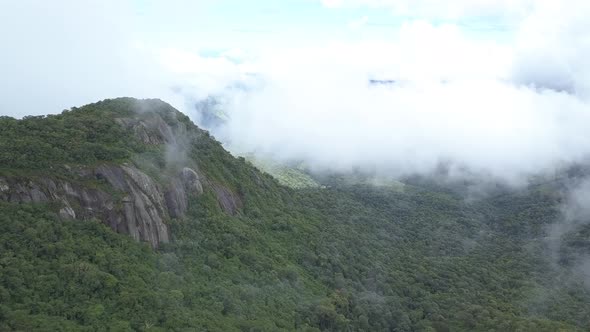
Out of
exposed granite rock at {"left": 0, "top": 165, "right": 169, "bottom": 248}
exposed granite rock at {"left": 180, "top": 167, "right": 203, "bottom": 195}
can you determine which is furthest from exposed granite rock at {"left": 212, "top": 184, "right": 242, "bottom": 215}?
exposed granite rock at {"left": 0, "top": 165, "right": 169, "bottom": 248}

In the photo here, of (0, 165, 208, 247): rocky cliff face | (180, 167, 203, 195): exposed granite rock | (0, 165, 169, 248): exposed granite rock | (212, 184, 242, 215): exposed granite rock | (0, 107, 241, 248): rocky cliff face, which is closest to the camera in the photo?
(0, 165, 169, 248): exposed granite rock

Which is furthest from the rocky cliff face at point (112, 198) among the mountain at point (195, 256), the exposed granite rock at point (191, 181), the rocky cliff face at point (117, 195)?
the exposed granite rock at point (191, 181)

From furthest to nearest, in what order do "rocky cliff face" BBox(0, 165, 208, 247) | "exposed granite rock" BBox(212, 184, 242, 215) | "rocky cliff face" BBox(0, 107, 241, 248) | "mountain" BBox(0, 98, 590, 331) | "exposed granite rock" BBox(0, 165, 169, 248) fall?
"exposed granite rock" BBox(212, 184, 242, 215) → "rocky cliff face" BBox(0, 107, 241, 248) → "rocky cliff face" BBox(0, 165, 208, 247) → "exposed granite rock" BBox(0, 165, 169, 248) → "mountain" BBox(0, 98, 590, 331)

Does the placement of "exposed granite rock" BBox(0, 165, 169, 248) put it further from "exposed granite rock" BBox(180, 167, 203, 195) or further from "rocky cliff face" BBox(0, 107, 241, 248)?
"exposed granite rock" BBox(180, 167, 203, 195)

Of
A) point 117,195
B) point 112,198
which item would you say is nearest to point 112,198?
point 112,198

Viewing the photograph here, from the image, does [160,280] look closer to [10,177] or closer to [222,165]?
[10,177]

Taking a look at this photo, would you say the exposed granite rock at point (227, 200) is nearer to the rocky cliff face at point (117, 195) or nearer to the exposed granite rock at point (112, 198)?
the rocky cliff face at point (117, 195)
